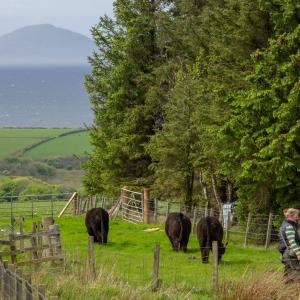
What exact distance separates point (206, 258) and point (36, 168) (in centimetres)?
8919

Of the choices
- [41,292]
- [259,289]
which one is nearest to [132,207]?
[259,289]

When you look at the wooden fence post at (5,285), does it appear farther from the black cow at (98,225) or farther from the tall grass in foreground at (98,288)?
the black cow at (98,225)

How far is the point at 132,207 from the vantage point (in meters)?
37.6

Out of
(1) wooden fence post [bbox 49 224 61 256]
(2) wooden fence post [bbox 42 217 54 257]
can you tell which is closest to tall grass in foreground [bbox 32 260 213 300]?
(1) wooden fence post [bbox 49 224 61 256]

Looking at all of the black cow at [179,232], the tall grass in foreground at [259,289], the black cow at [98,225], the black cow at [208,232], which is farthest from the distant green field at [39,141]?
the tall grass in foreground at [259,289]

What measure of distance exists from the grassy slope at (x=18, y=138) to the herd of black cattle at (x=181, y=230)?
97.3 meters

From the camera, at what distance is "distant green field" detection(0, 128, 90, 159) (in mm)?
127062

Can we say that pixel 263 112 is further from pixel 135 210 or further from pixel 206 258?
pixel 135 210

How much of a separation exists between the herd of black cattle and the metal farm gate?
304 inches

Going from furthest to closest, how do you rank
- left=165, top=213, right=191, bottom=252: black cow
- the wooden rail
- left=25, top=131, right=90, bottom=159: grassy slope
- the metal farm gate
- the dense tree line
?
left=25, top=131, right=90, bottom=159: grassy slope, the metal farm gate, the dense tree line, left=165, top=213, right=191, bottom=252: black cow, the wooden rail

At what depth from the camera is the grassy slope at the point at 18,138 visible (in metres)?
132

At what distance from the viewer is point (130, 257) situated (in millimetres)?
22047

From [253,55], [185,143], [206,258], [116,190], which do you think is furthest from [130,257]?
Answer: [116,190]

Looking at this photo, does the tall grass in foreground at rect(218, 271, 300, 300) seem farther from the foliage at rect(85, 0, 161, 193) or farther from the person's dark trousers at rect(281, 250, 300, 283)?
the foliage at rect(85, 0, 161, 193)
